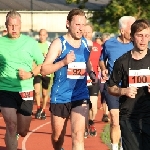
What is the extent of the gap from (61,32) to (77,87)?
29.0m

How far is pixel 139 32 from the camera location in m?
7.13

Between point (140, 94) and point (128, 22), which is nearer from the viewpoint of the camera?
point (140, 94)

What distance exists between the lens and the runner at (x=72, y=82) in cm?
845

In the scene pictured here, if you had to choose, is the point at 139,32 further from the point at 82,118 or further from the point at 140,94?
the point at 82,118

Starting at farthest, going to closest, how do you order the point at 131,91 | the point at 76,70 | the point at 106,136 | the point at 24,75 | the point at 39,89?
the point at 39,89
the point at 106,136
the point at 24,75
the point at 76,70
the point at 131,91

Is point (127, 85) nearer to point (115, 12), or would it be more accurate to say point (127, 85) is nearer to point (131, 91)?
point (131, 91)

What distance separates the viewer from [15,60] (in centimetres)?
917

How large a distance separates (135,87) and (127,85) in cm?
21

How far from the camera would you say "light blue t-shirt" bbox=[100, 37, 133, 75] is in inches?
398

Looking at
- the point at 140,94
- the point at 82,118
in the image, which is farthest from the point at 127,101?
the point at 82,118

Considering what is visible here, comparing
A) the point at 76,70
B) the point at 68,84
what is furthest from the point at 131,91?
the point at 68,84

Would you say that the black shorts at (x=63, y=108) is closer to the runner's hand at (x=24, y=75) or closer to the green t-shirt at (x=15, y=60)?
the runner's hand at (x=24, y=75)

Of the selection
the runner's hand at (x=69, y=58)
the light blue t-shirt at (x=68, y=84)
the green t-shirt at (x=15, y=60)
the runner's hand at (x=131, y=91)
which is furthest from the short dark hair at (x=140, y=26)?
the green t-shirt at (x=15, y=60)

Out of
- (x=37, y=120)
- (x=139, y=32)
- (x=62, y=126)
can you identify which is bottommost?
(x=37, y=120)
